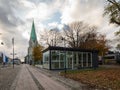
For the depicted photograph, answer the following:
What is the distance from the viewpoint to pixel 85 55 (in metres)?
44.2

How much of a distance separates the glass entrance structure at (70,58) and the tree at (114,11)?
11.2m

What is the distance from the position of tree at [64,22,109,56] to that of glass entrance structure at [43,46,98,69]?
16298mm

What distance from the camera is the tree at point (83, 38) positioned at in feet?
204

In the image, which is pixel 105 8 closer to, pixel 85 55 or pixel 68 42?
pixel 85 55

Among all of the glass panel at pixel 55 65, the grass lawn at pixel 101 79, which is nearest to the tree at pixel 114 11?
the grass lawn at pixel 101 79

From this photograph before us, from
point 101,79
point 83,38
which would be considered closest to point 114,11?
point 101,79

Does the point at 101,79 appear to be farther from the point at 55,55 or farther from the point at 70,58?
the point at 70,58

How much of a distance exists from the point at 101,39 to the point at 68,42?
11372mm

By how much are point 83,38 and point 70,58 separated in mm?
21939

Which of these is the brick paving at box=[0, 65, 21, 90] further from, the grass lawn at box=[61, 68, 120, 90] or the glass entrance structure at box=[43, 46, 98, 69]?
the glass entrance structure at box=[43, 46, 98, 69]

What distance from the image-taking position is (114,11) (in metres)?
29.9

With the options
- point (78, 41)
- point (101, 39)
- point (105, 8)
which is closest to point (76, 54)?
point (105, 8)

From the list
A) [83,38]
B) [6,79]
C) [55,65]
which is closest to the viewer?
[6,79]

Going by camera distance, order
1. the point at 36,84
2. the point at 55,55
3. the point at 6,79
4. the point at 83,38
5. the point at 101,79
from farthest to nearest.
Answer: the point at 83,38
the point at 55,55
the point at 6,79
the point at 101,79
the point at 36,84
